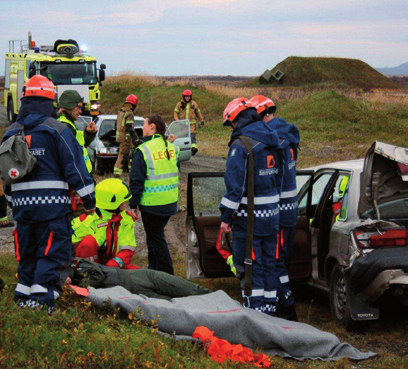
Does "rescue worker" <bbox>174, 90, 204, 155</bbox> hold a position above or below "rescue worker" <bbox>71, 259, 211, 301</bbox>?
above

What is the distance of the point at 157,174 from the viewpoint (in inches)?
305

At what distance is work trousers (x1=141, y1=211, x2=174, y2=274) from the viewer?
784 cm

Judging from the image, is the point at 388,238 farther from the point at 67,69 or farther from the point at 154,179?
the point at 67,69

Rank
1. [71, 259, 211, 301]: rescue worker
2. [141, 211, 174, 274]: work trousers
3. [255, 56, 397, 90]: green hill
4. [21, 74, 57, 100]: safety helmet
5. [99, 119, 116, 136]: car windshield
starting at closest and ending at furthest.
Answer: [21, 74, 57, 100]: safety helmet
[71, 259, 211, 301]: rescue worker
[141, 211, 174, 274]: work trousers
[99, 119, 116, 136]: car windshield
[255, 56, 397, 90]: green hill

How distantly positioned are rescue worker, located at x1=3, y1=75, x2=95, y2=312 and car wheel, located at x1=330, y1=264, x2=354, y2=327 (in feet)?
7.93

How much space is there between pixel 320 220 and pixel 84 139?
3164mm

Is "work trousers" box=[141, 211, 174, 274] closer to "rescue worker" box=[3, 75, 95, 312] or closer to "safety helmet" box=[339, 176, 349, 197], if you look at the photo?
"safety helmet" box=[339, 176, 349, 197]

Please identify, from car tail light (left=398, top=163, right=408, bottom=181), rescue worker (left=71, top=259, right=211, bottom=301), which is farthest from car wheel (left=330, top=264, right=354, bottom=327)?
rescue worker (left=71, top=259, right=211, bottom=301)

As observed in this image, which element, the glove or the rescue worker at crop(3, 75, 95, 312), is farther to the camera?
the glove

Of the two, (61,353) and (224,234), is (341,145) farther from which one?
(61,353)

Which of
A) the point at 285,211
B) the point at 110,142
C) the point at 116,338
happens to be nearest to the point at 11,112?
the point at 110,142

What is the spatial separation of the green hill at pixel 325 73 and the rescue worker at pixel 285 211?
59166 millimetres

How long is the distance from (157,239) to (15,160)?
270cm

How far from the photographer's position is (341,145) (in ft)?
78.4
